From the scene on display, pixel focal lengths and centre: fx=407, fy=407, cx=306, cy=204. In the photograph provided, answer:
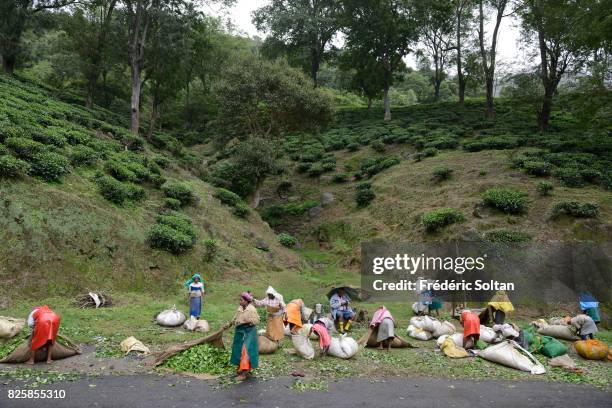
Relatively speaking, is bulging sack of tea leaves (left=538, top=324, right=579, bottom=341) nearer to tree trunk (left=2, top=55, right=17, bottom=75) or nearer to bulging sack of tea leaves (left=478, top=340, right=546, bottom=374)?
bulging sack of tea leaves (left=478, top=340, right=546, bottom=374)

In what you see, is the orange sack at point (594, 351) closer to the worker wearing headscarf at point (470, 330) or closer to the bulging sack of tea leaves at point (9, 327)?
the worker wearing headscarf at point (470, 330)

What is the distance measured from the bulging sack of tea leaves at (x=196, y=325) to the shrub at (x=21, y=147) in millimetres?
10523

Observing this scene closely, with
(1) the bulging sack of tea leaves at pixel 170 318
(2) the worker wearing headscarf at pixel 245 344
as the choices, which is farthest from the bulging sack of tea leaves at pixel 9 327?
(2) the worker wearing headscarf at pixel 245 344

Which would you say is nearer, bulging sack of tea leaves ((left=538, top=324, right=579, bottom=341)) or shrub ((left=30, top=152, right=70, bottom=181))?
bulging sack of tea leaves ((left=538, top=324, right=579, bottom=341))

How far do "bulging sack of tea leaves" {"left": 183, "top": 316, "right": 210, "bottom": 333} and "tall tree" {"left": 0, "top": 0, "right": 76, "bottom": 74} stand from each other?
33616 millimetres

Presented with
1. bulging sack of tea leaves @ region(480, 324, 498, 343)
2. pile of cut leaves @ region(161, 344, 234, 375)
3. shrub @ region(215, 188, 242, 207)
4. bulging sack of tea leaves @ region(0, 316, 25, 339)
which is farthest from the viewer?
shrub @ region(215, 188, 242, 207)

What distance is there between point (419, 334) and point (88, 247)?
11.5m

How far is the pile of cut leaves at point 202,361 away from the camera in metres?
8.23

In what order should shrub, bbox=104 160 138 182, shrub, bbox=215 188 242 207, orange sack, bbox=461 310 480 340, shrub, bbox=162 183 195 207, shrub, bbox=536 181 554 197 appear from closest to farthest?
orange sack, bbox=461 310 480 340 → shrub, bbox=104 160 138 182 → shrub, bbox=536 181 554 197 → shrub, bbox=162 183 195 207 → shrub, bbox=215 188 242 207

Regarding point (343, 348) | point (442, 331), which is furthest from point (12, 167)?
point (442, 331)

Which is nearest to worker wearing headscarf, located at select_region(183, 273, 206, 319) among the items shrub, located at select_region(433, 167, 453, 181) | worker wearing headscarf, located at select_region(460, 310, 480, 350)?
worker wearing headscarf, located at select_region(460, 310, 480, 350)

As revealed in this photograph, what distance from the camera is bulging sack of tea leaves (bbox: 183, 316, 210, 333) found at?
11.0 meters

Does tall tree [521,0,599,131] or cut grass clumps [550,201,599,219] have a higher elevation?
tall tree [521,0,599,131]

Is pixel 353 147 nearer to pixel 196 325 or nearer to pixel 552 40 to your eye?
pixel 552 40
